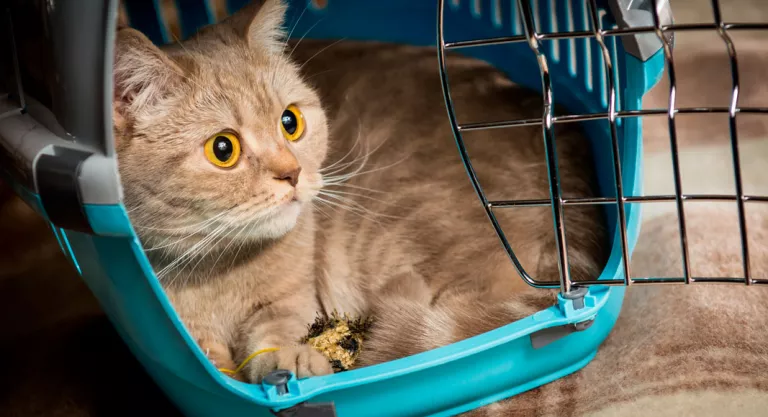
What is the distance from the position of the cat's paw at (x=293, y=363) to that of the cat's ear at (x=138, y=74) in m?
0.40

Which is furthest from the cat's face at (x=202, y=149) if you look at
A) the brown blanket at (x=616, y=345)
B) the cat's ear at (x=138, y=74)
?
the brown blanket at (x=616, y=345)

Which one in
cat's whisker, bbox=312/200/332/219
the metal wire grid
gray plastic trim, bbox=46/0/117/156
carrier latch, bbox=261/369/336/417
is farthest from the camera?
cat's whisker, bbox=312/200/332/219

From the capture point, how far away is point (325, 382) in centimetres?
103

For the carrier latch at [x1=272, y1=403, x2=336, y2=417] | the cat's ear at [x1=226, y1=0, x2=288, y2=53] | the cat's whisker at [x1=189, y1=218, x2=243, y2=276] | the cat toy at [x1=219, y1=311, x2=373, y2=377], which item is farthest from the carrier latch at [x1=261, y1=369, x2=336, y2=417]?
the cat's ear at [x1=226, y1=0, x2=288, y2=53]

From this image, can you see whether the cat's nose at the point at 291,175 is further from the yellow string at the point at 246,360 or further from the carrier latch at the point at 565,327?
the carrier latch at the point at 565,327

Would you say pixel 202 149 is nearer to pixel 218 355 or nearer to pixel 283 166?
pixel 283 166

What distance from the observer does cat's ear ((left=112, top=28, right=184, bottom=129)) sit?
38.1 inches

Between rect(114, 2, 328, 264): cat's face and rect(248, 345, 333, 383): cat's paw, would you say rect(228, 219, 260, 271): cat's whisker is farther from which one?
rect(248, 345, 333, 383): cat's paw

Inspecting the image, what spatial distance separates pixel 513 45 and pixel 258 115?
2.69 ft

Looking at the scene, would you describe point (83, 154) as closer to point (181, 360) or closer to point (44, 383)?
point (181, 360)

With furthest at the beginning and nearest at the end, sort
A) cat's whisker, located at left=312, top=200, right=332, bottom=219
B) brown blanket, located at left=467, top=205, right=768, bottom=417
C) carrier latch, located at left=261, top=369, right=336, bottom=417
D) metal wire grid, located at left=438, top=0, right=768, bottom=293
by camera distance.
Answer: cat's whisker, located at left=312, top=200, right=332, bottom=219 → brown blanket, located at left=467, top=205, right=768, bottom=417 → carrier latch, located at left=261, top=369, right=336, bottom=417 → metal wire grid, located at left=438, top=0, right=768, bottom=293

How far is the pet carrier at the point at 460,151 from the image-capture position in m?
0.81

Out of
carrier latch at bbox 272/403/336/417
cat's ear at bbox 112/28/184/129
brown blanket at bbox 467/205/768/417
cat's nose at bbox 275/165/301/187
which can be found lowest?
brown blanket at bbox 467/205/768/417

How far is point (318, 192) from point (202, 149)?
0.20 m
